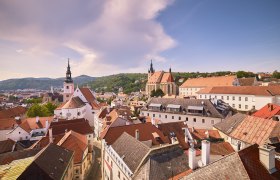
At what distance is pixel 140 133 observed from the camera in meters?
30.8

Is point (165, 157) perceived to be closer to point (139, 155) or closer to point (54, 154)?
point (139, 155)

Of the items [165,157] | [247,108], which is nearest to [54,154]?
[165,157]

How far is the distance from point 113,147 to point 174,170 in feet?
34.0

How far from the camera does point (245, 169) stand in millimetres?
10945

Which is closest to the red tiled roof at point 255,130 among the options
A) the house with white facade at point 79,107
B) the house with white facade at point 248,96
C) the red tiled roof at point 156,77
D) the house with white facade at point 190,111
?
the house with white facade at point 190,111

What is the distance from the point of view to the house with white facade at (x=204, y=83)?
266 feet

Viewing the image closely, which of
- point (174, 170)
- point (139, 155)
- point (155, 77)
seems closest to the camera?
point (174, 170)

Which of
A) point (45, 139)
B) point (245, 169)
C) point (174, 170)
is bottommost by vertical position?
point (45, 139)

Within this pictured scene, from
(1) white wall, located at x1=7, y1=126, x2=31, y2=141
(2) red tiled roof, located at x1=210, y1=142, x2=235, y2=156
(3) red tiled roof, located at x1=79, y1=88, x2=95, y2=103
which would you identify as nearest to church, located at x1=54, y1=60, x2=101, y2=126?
(3) red tiled roof, located at x1=79, y1=88, x2=95, y2=103

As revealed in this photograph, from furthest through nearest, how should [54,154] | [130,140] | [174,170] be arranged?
[54,154] < [130,140] < [174,170]

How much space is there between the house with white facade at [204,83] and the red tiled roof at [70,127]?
196ft

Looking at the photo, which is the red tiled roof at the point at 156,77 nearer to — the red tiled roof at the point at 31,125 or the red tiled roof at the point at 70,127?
the red tiled roof at the point at 70,127

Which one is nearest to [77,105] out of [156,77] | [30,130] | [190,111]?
[30,130]

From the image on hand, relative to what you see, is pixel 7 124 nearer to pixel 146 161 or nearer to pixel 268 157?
pixel 146 161
